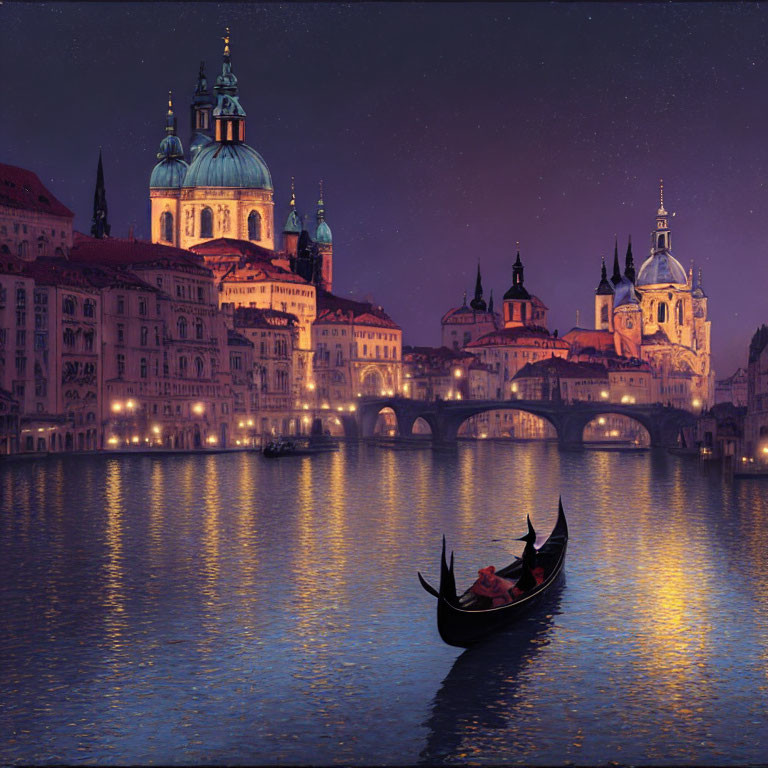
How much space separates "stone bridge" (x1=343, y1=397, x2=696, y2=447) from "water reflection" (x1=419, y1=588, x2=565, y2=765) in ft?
369

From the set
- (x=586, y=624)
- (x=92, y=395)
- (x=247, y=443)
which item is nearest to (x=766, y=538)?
(x=586, y=624)

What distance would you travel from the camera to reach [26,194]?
127 m

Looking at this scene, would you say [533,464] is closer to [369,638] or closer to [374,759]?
[369,638]

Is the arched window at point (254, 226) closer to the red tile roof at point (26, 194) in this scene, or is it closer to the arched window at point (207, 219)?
the arched window at point (207, 219)

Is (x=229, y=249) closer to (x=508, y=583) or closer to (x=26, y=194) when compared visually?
(x=26, y=194)

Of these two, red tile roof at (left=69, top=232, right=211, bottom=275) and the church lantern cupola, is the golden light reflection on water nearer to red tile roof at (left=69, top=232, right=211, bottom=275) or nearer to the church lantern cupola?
red tile roof at (left=69, top=232, right=211, bottom=275)

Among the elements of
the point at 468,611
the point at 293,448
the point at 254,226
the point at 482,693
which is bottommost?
the point at 482,693

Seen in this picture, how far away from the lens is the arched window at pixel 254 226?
194m

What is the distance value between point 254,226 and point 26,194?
228 feet

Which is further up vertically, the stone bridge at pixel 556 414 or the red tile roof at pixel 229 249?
the red tile roof at pixel 229 249

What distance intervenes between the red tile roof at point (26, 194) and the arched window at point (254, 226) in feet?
208

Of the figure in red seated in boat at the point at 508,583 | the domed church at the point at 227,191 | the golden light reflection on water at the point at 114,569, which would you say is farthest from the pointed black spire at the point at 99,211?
the figure in red seated in boat at the point at 508,583

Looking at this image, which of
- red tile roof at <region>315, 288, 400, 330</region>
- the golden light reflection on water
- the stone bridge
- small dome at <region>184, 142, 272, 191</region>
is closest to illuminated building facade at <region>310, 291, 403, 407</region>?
red tile roof at <region>315, 288, 400, 330</region>

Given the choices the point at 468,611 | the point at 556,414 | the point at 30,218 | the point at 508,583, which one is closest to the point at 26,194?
the point at 30,218
